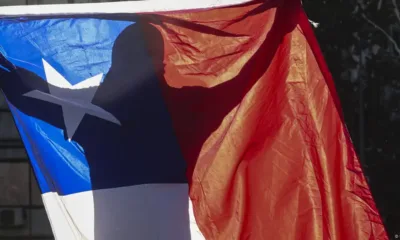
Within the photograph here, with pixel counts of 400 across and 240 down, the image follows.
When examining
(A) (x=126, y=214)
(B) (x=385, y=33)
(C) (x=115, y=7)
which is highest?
(B) (x=385, y=33)

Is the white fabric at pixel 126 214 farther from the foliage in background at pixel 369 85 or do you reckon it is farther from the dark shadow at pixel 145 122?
the foliage in background at pixel 369 85

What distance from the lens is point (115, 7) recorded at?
6031mm

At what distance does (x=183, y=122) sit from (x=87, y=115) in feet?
1.90

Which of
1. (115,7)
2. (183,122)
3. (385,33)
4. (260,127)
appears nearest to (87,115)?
(183,122)

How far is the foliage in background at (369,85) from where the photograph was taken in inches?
464

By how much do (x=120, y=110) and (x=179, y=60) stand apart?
0.49 metres

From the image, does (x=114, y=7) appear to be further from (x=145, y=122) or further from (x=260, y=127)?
(x=260, y=127)

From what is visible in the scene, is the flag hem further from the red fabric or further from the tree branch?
the tree branch

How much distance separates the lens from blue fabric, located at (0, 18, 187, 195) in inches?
227

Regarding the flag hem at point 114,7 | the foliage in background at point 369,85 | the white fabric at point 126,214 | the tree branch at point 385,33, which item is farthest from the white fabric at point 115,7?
the tree branch at point 385,33

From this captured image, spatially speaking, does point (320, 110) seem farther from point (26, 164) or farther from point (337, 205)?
point (26, 164)

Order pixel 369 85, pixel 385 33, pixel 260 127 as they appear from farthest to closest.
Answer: pixel 385 33, pixel 369 85, pixel 260 127

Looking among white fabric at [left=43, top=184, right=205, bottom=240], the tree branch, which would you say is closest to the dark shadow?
white fabric at [left=43, top=184, right=205, bottom=240]

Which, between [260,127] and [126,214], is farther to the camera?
[260,127]
